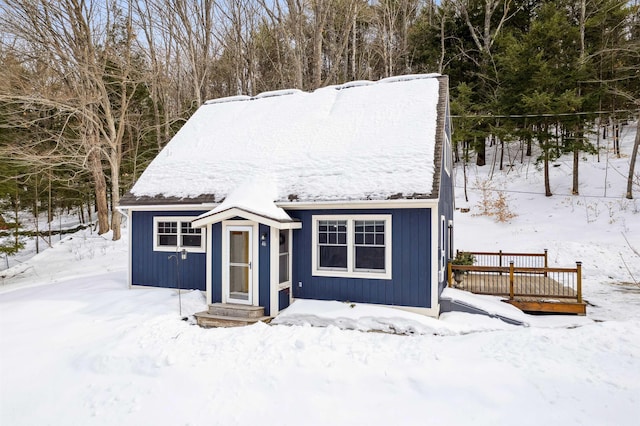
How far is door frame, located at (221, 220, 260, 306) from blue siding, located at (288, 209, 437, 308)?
143 cm

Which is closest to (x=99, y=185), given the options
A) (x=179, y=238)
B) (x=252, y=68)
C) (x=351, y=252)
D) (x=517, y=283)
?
(x=252, y=68)

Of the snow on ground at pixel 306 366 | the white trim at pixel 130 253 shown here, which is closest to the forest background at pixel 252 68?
the white trim at pixel 130 253

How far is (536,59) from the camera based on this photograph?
2027 cm

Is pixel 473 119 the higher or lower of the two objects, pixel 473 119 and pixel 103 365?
the higher

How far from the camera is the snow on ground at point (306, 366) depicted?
486 centimetres

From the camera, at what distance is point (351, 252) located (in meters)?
8.70

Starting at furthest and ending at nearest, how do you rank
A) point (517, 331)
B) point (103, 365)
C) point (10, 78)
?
point (10, 78), point (517, 331), point (103, 365)

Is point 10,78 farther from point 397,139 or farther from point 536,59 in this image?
point 536,59

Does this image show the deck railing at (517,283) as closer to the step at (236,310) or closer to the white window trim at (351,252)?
the white window trim at (351,252)

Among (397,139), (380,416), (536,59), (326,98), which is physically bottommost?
(380,416)

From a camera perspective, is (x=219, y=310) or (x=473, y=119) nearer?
(x=219, y=310)

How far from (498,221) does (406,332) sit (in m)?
14.9

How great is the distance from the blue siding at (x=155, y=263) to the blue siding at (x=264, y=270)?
2313 millimetres

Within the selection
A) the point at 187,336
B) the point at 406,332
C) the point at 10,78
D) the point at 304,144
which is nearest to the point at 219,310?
the point at 187,336
